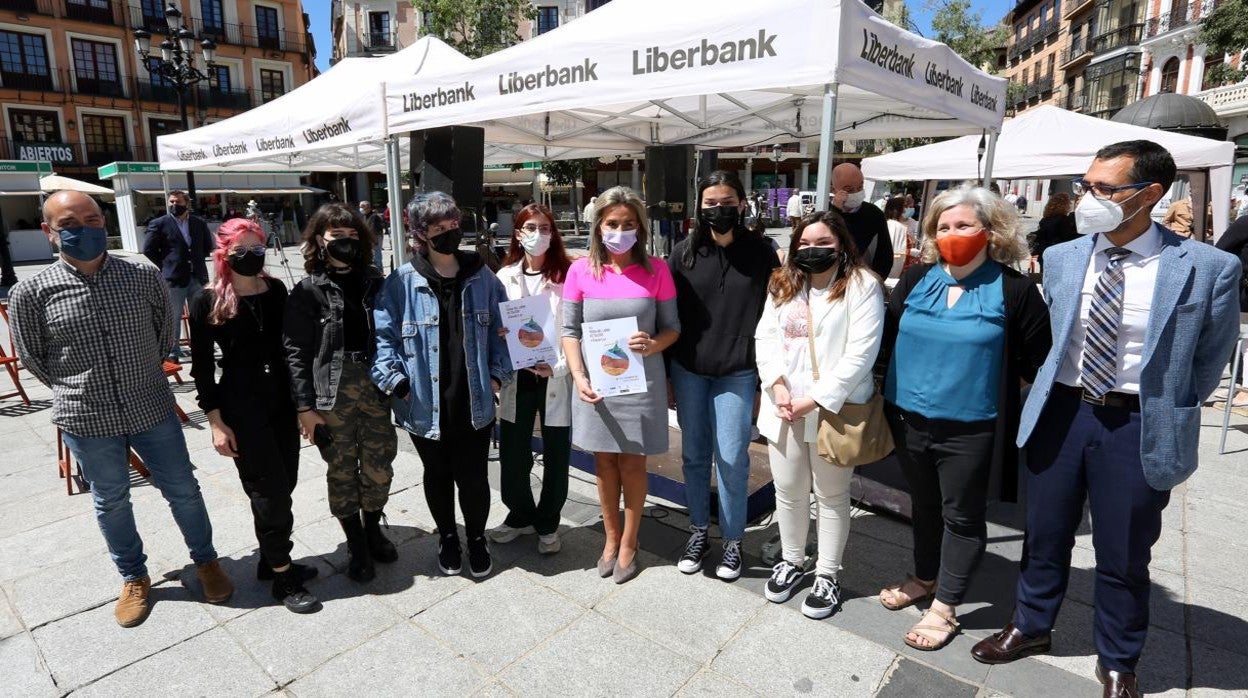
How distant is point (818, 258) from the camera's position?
275 cm

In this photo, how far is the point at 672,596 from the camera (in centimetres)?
318

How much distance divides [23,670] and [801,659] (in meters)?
3.13

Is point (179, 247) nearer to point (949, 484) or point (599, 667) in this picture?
point (599, 667)

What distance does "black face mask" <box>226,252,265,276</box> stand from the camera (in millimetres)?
2812

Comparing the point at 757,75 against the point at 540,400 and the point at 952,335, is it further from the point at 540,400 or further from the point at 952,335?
the point at 540,400

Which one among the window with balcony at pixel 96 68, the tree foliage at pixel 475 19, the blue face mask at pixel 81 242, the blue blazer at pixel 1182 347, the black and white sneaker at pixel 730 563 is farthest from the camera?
the window with balcony at pixel 96 68

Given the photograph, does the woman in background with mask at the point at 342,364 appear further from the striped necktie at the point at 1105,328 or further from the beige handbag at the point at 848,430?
the striped necktie at the point at 1105,328

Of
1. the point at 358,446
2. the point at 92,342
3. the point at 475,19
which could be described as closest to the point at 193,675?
the point at 358,446

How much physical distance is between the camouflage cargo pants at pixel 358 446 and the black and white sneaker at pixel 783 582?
1.90 metres

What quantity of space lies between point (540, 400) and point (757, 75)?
73.9 inches

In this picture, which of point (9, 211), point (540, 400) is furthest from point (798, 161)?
point (540, 400)

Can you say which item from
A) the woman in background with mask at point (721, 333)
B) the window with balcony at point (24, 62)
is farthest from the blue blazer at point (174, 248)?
the window with balcony at point (24, 62)

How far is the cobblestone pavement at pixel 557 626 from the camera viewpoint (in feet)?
8.56

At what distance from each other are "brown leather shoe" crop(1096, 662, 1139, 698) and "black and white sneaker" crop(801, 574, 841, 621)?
3.25ft
